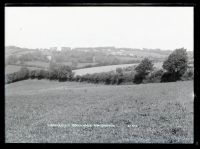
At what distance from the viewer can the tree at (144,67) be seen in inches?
300

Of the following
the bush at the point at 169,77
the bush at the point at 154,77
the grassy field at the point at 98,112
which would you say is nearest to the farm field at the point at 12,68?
the grassy field at the point at 98,112

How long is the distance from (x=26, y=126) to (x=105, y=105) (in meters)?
1.83

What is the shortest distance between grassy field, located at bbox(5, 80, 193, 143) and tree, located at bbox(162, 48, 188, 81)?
0.25 m

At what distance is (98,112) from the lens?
7.50 meters

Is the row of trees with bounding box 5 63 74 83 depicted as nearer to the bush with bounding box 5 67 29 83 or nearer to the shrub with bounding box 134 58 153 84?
the bush with bounding box 5 67 29 83

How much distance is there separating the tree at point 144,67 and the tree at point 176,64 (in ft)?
1.05

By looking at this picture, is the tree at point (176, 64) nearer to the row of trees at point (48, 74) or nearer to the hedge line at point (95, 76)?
the hedge line at point (95, 76)

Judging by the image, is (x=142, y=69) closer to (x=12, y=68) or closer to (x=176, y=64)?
(x=176, y=64)

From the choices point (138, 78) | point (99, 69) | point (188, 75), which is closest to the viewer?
point (188, 75)

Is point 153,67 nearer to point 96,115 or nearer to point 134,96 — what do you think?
point 134,96

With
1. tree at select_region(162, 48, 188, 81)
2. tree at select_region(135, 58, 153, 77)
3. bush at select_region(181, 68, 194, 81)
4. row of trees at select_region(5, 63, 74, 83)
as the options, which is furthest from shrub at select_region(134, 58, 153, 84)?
row of trees at select_region(5, 63, 74, 83)

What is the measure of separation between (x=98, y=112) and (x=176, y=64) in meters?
2.11

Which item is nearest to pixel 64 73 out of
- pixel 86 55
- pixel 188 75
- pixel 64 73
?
pixel 64 73

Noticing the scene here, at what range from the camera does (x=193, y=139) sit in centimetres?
693
